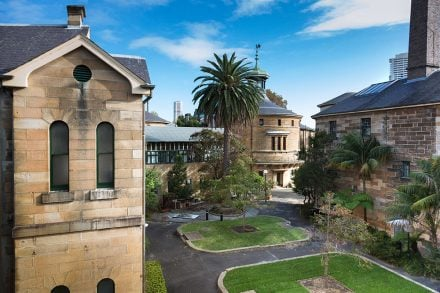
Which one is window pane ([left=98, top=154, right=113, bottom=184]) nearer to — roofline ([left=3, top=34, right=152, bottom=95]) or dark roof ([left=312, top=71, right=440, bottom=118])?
roofline ([left=3, top=34, right=152, bottom=95])

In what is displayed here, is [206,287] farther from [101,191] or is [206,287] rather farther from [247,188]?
[247,188]

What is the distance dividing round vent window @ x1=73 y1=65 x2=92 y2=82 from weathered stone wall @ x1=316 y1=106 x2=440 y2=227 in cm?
1892

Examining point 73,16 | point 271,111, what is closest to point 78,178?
point 73,16

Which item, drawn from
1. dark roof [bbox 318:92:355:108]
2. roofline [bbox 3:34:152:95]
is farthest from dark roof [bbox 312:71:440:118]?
roofline [bbox 3:34:152:95]

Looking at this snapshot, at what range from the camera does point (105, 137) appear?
948cm

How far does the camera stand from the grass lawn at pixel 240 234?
19.0 meters

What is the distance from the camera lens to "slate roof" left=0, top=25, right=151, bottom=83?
10039mm

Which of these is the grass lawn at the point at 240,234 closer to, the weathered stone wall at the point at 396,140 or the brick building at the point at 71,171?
the weathered stone wall at the point at 396,140

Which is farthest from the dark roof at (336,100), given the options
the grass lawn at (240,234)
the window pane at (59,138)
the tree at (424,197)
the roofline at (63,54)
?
the window pane at (59,138)

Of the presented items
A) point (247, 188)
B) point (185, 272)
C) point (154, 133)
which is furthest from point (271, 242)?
point (154, 133)

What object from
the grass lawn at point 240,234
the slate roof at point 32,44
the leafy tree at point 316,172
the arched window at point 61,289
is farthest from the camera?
the leafy tree at point 316,172

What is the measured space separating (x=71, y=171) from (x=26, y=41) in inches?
235

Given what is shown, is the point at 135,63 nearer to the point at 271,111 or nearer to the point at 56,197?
the point at 56,197

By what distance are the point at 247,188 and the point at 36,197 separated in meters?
15.5
